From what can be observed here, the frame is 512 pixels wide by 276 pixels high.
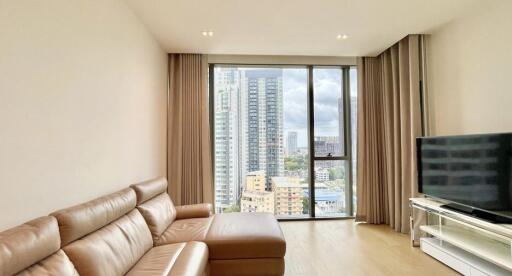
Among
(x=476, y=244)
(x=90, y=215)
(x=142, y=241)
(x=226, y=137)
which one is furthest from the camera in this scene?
(x=226, y=137)

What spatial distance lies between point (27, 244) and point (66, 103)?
3.02 feet

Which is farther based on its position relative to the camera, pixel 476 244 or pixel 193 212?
pixel 193 212

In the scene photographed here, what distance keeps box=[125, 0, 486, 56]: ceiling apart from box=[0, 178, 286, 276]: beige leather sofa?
1.80m

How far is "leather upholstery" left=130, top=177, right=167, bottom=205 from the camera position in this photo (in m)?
2.41

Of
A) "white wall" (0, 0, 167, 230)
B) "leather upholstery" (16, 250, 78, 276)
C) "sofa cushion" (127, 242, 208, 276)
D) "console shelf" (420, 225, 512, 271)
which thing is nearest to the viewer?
"leather upholstery" (16, 250, 78, 276)

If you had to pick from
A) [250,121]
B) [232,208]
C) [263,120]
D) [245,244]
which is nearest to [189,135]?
[250,121]

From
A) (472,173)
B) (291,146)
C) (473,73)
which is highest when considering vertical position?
(473,73)

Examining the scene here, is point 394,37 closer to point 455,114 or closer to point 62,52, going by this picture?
point 455,114

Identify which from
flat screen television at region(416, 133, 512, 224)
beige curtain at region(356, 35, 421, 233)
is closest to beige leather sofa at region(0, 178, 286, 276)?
flat screen television at region(416, 133, 512, 224)

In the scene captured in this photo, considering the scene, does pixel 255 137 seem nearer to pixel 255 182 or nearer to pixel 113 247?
pixel 255 182

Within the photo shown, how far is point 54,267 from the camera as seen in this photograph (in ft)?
4.03

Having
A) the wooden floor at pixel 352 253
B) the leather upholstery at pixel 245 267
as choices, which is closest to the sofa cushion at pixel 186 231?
the leather upholstery at pixel 245 267

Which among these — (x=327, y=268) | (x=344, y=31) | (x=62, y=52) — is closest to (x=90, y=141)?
(x=62, y=52)

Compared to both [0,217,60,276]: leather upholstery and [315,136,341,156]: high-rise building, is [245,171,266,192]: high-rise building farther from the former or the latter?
[0,217,60,276]: leather upholstery
